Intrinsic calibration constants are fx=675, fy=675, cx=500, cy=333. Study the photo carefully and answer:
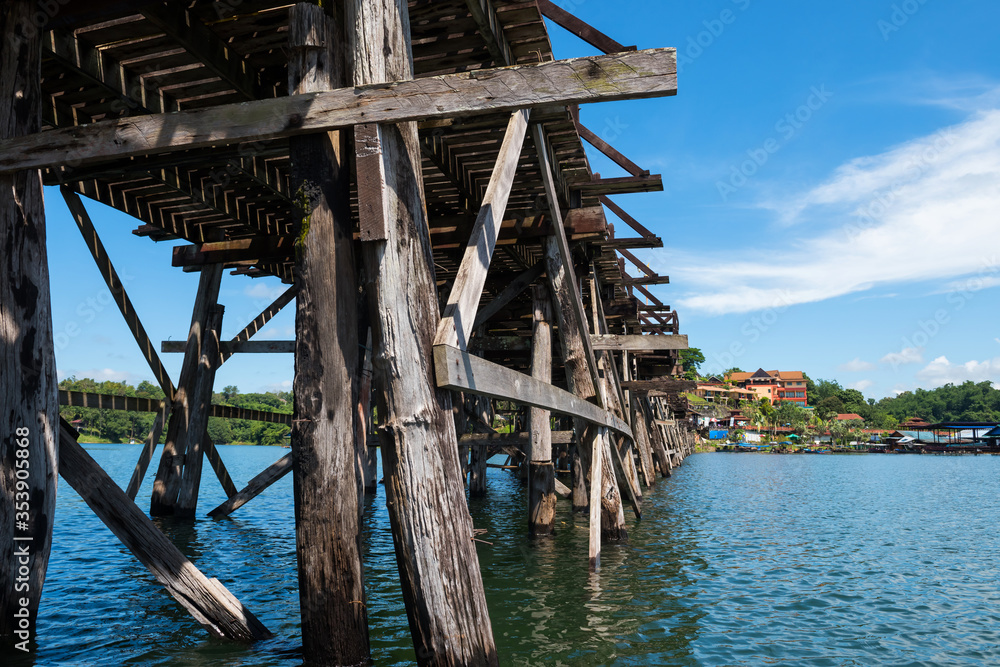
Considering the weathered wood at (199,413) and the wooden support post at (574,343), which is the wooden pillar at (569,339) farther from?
the weathered wood at (199,413)

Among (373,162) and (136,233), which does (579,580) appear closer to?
(373,162)

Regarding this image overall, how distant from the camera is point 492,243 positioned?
381 cm

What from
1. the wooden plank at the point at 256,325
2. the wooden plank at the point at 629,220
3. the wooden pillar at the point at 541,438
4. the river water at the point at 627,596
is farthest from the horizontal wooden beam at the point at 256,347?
the wooden plank at the point at 629,220

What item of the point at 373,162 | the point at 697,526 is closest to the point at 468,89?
the point at 373,162

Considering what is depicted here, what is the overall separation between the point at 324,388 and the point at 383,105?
1.46m

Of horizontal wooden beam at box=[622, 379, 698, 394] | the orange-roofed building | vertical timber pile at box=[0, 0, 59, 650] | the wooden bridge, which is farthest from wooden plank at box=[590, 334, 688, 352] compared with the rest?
the orange-roofed building

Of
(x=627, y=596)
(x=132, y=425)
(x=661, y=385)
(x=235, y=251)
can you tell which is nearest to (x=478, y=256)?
(x=627, y=596)

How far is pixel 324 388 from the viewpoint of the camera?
11.5 ft

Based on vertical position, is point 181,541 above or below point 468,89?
below

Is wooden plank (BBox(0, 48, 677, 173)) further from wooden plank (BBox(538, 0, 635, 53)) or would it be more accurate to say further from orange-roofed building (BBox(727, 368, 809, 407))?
orange-roofed building (BBox(727, 368, 809, 407))

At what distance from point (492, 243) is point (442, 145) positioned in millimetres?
3117

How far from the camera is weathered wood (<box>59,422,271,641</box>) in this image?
3.79m

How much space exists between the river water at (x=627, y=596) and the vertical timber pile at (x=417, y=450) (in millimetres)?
1340

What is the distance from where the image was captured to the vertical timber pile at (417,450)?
313cm
